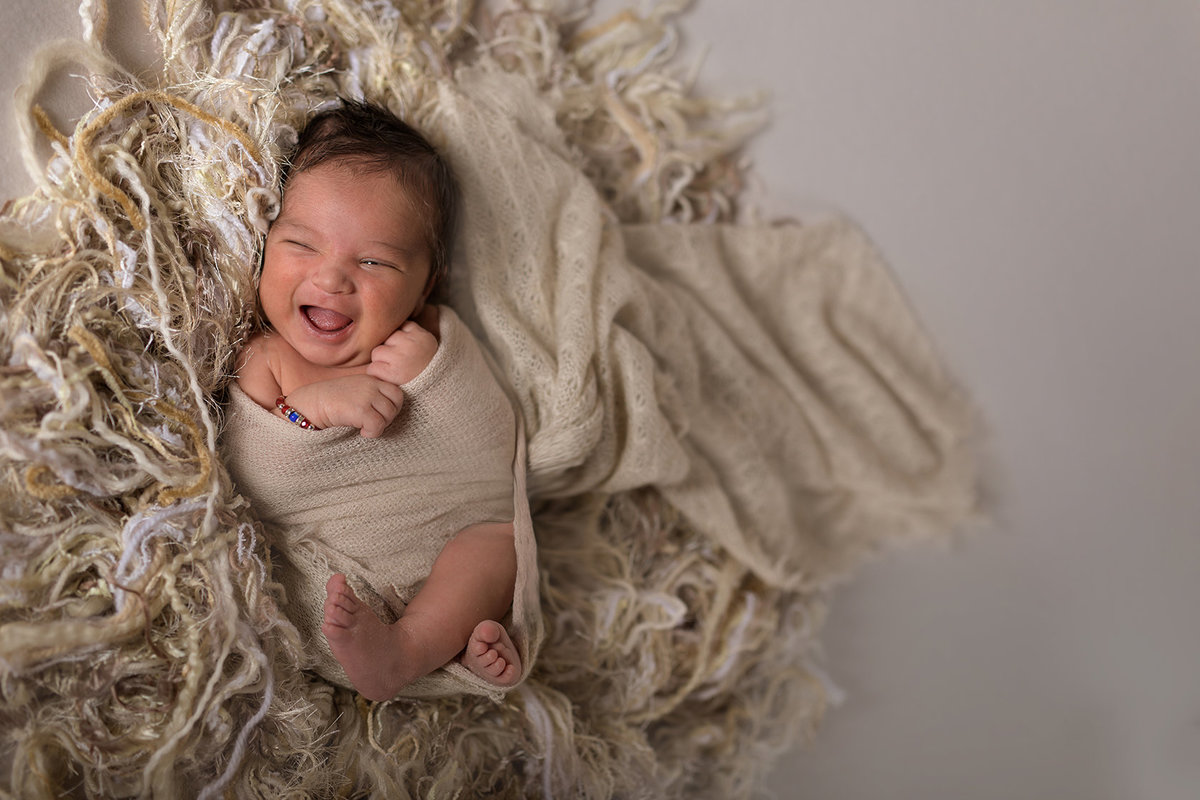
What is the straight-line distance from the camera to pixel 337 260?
3.23 ft

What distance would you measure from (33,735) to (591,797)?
66 centimetres

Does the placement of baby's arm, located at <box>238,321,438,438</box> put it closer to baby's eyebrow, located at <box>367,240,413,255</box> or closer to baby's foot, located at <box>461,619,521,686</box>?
baby's eyebrow, located at <box>367,240,413,255</box>

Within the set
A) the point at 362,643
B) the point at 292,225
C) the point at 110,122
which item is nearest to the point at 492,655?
the point at 362,643

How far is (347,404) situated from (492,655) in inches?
13.2

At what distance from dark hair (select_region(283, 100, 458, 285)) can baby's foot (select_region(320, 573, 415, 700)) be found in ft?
1.43

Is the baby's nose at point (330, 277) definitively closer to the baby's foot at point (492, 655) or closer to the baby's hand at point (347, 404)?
the baby's hand at point (347, 404)

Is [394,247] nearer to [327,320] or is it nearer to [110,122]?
[327,320]

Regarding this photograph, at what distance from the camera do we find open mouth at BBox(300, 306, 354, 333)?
3.31 ft

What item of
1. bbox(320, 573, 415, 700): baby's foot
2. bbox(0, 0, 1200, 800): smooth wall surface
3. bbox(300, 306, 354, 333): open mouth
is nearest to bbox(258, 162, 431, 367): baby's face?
bbox(300, 306, 354, 333): open mouth

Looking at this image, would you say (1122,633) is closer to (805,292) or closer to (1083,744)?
(1083,744)

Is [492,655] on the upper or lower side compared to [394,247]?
lower

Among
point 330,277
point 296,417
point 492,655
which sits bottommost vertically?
point 492,655

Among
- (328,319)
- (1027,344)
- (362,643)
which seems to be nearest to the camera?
(362,643)

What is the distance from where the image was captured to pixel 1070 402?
149cm
